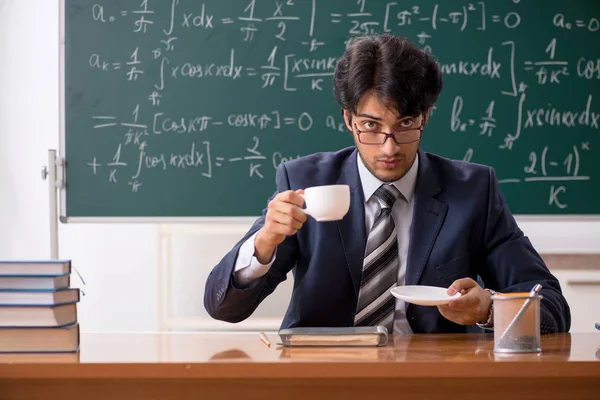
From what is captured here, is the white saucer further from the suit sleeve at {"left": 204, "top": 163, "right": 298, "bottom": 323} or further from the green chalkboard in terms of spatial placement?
the green chalkboard

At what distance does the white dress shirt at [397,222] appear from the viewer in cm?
174

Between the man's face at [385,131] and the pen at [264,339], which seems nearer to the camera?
the pen at [264,339]

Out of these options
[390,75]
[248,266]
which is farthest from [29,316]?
[390,75]

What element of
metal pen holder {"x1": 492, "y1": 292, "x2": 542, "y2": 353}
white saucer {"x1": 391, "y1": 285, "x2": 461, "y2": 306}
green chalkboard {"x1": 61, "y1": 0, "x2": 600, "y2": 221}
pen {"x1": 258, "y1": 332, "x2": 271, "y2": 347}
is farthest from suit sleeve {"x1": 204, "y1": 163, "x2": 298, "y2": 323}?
green chalkboard {"x1": 61, "y1": 0, "x2": 600, "y2": 221}

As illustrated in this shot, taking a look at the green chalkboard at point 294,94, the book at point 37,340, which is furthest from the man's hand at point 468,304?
the green chalkboard at point 294,94

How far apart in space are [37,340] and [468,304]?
2.59 ft

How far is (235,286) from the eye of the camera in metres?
1.76

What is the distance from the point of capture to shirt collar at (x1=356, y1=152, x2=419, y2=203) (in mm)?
1918

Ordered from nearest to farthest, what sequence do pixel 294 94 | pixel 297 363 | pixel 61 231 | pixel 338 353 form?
pixel 297 363, pixel 338 353, pixel 294 94, pixel 61 231

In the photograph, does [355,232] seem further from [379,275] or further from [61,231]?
[61,231]

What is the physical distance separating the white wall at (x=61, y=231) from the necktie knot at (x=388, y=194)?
1.37m

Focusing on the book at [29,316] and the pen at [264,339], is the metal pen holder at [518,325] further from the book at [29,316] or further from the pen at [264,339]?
the book at [29,316]

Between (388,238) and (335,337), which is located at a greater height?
(388,238)

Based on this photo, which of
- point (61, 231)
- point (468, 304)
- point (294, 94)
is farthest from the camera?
point (61, 231)
